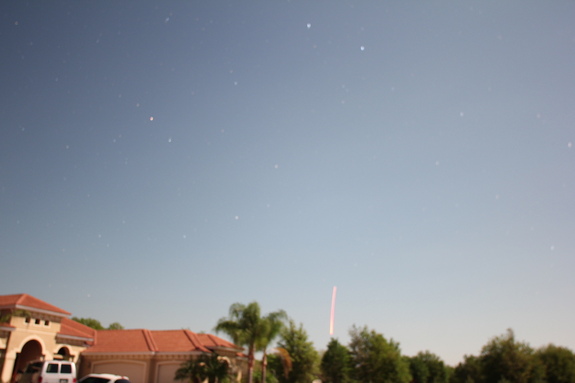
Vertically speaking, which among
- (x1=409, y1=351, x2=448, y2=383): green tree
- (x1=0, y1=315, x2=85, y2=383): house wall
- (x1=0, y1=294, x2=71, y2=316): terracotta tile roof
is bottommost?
(x1=409, y1=351, x2=448, y2=383): green tree

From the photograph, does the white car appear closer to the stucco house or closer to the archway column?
the archway column

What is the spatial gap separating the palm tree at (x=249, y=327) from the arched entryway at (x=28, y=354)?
43.4 ft

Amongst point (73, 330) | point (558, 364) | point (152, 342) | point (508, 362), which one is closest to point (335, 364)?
point (508, 362)

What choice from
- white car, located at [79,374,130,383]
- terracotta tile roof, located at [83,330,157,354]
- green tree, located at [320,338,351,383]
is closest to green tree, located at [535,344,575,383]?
green tree, located at [320,338,351,383]

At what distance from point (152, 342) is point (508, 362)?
173ft

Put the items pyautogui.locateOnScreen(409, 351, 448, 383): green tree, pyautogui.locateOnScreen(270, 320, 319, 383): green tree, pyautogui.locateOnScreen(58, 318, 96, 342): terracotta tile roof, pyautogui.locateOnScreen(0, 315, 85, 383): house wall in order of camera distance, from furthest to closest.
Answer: pyautogui.locateOnScreen(409, 351, 448, 383): green tree < pyautogui.locateOnScreen(270, 320, 319, 383): green tree < pyautogui.locateOnScreen(58, 318, 96, 342): terracotta tile roof < pyautogui.locateOnScreen(0, 315, 85, 383): house wall

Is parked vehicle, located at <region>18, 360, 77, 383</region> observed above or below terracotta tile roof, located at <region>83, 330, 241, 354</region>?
below

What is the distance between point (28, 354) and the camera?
2908 cm

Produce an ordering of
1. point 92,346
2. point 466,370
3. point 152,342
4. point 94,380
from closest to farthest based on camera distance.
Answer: point 94,380 → point 92,346 → point 152,342 → point 466,370

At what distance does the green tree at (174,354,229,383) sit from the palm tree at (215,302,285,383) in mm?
3443

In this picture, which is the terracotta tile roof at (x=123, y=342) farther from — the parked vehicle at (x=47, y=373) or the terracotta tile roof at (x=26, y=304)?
the parked vehicle at (x=47, y=373)

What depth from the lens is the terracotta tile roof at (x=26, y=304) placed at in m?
26.4

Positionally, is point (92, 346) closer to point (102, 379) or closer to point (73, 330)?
point (73, 330)

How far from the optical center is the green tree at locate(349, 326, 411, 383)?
200 ft
